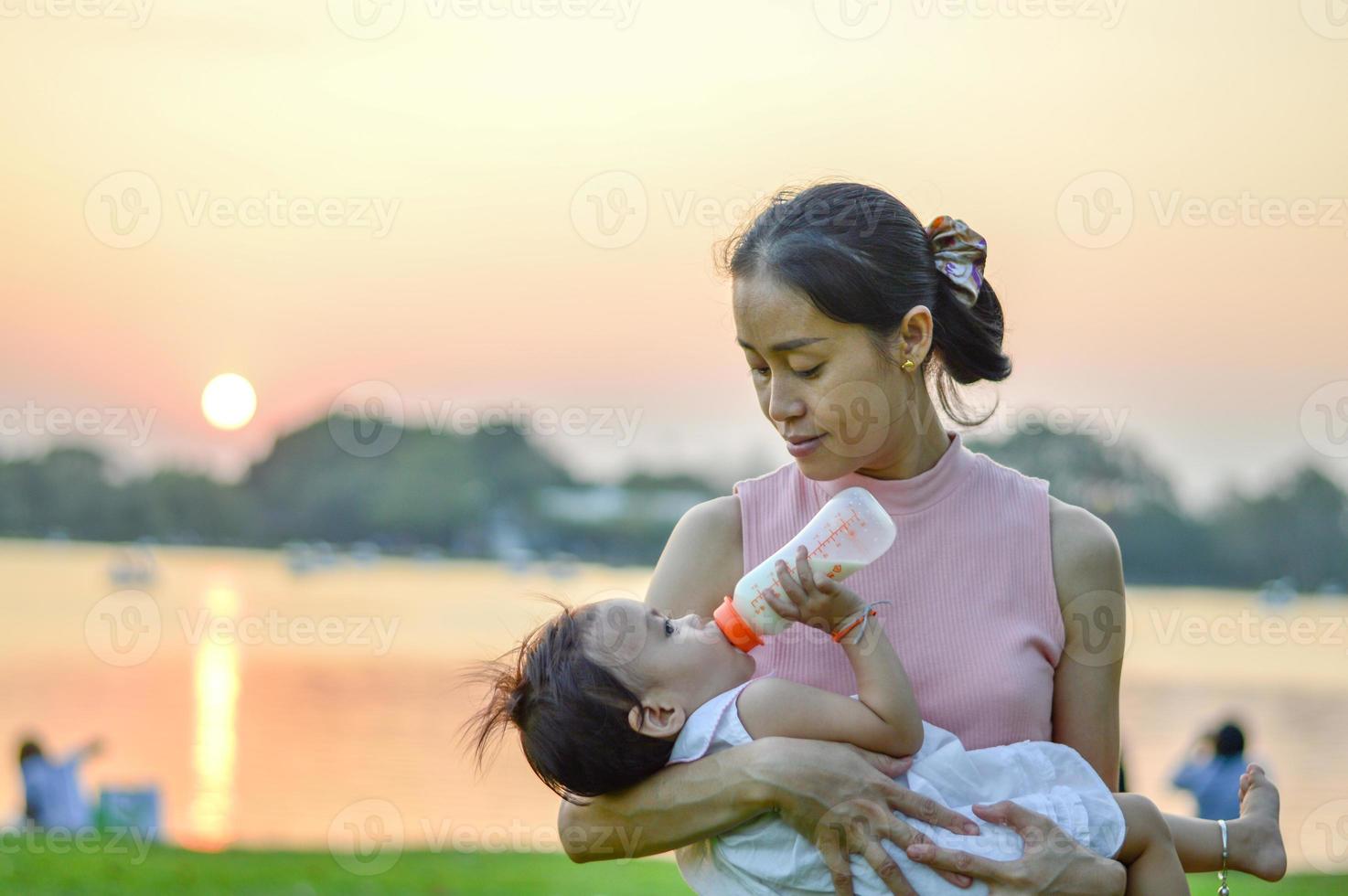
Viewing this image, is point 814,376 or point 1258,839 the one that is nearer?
point 814,376

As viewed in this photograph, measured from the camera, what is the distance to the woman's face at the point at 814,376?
7.37ft

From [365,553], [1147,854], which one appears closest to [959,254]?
[1147,854]

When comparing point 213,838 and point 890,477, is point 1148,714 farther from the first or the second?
point 890,477

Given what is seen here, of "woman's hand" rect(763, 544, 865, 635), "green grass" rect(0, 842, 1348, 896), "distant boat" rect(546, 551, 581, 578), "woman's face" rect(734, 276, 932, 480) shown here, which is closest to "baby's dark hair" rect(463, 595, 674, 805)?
"woman's hand" rect(763, 544, 865, 635)

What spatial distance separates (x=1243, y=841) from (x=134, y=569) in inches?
1728

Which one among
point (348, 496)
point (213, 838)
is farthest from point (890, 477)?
point (348, 496)

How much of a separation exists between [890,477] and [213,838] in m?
8.87

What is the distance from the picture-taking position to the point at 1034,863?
2.11m

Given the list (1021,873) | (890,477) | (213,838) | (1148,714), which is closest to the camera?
(1021,873)

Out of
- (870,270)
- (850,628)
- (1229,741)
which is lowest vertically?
(1229,741)

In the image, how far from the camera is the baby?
2166 mm

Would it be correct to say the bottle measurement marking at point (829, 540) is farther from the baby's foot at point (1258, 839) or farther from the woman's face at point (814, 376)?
the baby's foot at point (1258, 839)

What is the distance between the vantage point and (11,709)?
15.8 m

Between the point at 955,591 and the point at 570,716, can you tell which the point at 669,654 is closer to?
the point at 570,716
